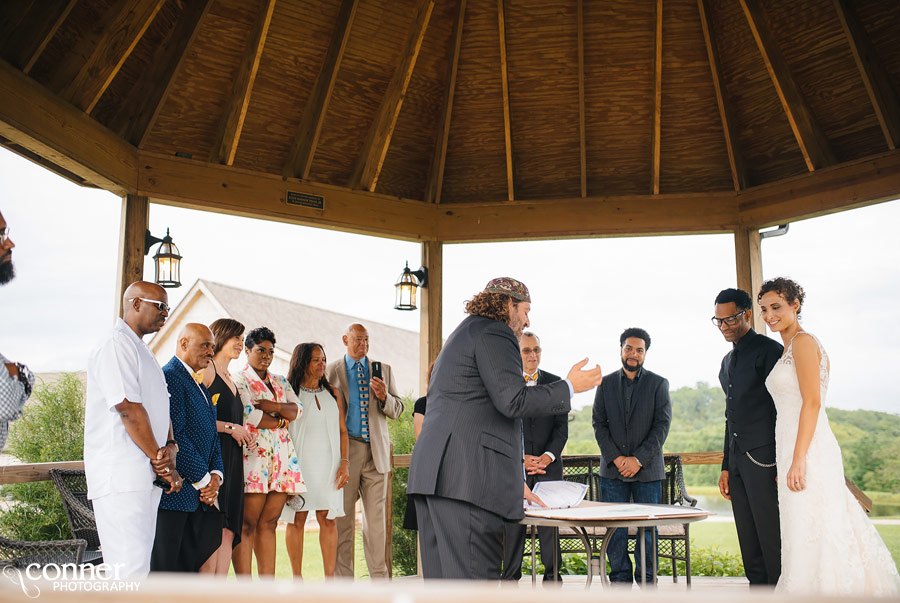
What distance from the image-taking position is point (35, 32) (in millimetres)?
4359

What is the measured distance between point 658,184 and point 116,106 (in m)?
4.20

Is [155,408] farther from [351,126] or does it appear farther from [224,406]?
[351,126]

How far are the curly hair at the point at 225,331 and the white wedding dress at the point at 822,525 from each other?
2884 millimetres

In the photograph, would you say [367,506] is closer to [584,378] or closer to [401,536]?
[401,536]

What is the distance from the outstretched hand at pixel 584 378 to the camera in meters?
2.92

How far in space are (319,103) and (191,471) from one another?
340 centimetres

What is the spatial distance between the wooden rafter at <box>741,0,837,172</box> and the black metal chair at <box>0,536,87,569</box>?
5439 millimetres

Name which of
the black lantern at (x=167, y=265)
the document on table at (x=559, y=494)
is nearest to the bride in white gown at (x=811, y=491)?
the document on table at (x=559, y=494)

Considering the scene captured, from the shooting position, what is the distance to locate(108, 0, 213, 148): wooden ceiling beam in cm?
527

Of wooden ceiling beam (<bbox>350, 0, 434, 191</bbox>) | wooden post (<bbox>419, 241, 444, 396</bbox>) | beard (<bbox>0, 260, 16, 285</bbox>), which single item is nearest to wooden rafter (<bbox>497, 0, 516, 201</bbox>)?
wooden ceiling beam (<bbox>350, 0, 434, 191</bbox>)

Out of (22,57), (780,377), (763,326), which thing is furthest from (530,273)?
(22,57)

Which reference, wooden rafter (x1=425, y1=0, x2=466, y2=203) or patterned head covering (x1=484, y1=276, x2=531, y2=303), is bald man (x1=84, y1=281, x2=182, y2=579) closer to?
patterned head covering (x1=484, y1=276, x2=531, y2=303)

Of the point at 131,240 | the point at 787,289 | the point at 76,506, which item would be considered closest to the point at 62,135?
the point at 131,240

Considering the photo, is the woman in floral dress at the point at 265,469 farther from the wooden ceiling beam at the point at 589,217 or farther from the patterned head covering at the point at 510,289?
the wooden ceiling beam at the point at 589,217
